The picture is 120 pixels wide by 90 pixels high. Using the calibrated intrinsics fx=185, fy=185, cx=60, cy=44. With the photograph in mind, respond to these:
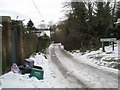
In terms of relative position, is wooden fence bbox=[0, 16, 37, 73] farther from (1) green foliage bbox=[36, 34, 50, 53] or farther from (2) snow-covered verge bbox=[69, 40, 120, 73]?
(1) green foliage bbox=[36, 34, 50, 53]

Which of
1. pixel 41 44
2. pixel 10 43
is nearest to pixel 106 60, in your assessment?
pixel 10 43

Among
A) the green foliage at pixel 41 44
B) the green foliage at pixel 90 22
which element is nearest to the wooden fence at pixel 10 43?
the green foliage at pixel 41 44

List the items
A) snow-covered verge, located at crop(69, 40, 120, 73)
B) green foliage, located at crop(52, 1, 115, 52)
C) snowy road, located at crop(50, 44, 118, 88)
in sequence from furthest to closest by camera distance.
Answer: green foliage, located at crop(52, 1, 115, 52) < snow-covered verge, located at crop(69, 40, 120, 73) < snowy road, located at crop(50, 44, 118, 88)

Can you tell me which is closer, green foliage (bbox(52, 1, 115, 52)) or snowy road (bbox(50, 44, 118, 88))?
snowy road (bbox(50, 44, 118, 88))

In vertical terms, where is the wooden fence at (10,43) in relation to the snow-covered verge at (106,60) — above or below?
above

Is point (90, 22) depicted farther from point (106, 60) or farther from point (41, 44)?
point (106, 60)

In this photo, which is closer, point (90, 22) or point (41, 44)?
point (90, 22)

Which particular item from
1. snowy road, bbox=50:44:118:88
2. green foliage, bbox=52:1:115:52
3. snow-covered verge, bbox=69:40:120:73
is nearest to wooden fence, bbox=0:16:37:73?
snowy road, bbox=50:44:118:88

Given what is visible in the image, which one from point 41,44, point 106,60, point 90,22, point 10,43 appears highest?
point 90,22

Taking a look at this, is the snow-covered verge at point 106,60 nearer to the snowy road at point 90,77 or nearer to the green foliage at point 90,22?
the snowy road at point 90,77

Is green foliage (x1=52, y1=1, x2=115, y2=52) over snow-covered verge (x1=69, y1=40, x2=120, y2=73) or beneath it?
over

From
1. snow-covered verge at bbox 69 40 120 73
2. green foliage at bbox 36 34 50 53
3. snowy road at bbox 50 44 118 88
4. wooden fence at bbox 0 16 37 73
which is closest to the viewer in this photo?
snowy road at bbox 50 44 118 88

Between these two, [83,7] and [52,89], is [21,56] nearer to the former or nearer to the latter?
[52,89]

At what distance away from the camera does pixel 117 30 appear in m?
28.4
